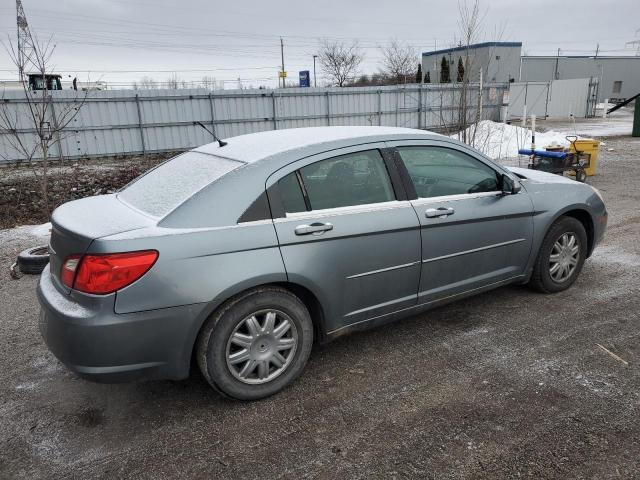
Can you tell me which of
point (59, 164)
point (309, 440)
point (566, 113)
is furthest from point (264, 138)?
point (566, 113)

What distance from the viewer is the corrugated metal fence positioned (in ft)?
55.9

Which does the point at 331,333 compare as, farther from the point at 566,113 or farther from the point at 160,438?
the point at 566,113

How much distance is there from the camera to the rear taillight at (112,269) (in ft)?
8.49

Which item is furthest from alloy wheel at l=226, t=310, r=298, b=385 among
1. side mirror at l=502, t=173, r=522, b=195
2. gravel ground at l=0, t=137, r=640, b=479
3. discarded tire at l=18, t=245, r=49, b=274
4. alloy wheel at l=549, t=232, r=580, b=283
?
discarded tire at l=18, t=245, r=49, b=274

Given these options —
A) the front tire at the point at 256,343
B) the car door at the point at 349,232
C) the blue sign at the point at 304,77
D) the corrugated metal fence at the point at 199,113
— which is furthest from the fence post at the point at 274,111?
the front tire at the point at 256,343

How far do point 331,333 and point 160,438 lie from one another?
119cm

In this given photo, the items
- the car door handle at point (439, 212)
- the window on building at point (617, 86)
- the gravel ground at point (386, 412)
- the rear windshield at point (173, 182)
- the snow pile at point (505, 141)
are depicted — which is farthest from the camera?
the window on building at point (617, 86)

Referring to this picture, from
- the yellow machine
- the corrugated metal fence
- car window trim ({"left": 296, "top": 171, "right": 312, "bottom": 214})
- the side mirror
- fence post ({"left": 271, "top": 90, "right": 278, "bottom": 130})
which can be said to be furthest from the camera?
fence post ({"left": 271, "top": 90, "right": 278, "bottom": 130})

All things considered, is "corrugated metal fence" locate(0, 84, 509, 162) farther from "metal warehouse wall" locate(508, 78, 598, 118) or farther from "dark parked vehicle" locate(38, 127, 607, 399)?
"dark parked vehicle" locate(38, 127, 607, 399)

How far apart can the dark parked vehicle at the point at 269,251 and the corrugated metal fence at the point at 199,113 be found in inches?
497

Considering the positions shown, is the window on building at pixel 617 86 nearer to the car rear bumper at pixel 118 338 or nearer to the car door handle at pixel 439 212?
the car door handle at pixel 439 212

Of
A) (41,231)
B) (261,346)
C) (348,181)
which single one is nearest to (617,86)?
(41,231)

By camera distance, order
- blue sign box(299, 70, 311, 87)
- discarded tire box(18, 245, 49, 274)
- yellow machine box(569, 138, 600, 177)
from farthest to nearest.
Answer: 1. blue sign box(299, 70, 311, 87)
2. yellow machine box(569, 138, 600, 177)
3. discarded tire box(18, 245, 49, 274)

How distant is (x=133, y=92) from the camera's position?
58.7ft
